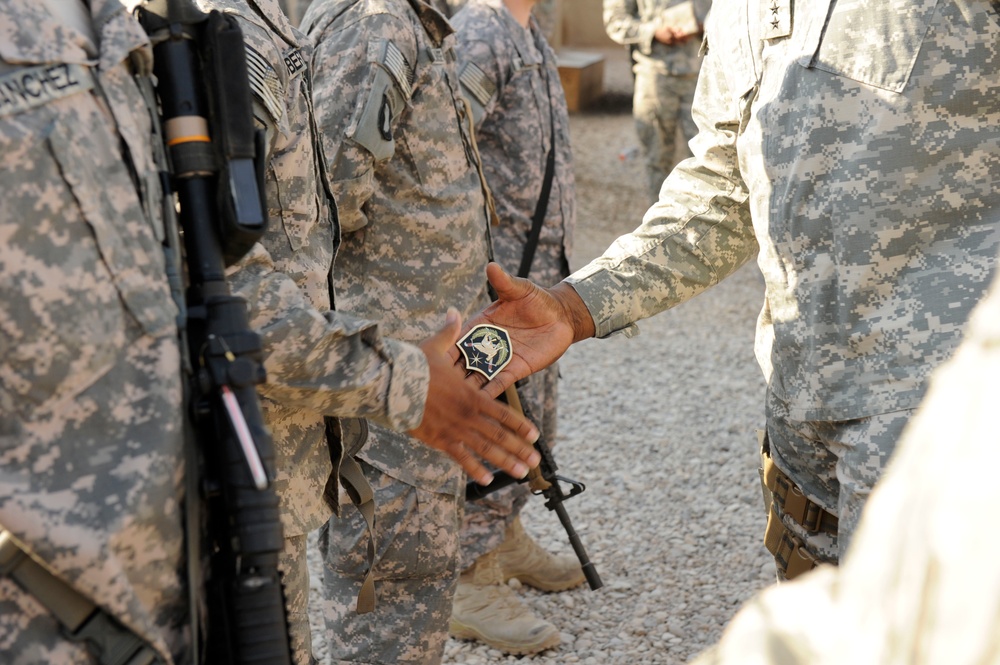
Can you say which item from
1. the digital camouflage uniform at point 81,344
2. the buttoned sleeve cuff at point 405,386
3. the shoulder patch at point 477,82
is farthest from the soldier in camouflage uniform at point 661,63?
the digital camouflage uniform at point 81,344

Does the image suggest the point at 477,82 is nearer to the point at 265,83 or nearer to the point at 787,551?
the point at 265,83

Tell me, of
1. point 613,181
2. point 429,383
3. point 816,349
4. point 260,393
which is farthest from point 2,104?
point 613,181

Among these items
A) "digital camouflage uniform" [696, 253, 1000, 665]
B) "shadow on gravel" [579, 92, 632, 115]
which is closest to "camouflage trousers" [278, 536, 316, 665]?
"digital camouflage uniform" [696, 253, 1000, 665]

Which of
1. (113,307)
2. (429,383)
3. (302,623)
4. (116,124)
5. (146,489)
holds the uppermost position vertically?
(116,124)

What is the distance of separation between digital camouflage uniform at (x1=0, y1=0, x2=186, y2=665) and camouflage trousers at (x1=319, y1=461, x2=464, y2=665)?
1.50m

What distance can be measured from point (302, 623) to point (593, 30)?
12.6 meters

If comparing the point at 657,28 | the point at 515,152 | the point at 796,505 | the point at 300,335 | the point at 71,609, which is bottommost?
the point at 657,28

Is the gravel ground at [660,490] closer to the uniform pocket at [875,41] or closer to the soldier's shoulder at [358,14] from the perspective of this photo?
the soldier's shoulder at [358,14]

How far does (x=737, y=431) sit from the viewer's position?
557cm

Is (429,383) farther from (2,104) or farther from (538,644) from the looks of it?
(538,644)

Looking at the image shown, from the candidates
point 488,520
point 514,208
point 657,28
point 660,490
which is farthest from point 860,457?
point 657,28

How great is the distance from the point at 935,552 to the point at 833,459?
1.41m

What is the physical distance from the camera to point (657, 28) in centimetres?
823

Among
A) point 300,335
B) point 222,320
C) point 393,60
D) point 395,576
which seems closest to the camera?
point 222,320
